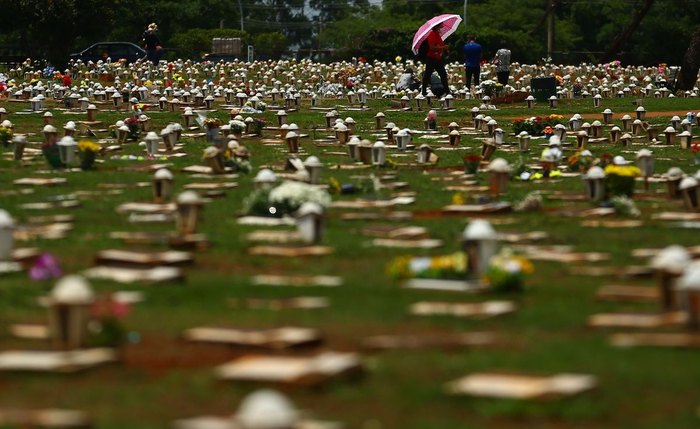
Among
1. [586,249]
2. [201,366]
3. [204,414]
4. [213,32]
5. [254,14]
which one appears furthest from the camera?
[254,14]

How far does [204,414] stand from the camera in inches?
352

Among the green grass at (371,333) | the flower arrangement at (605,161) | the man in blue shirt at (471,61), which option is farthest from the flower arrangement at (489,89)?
the green grass at (371,333)

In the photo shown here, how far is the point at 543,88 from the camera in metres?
43.4

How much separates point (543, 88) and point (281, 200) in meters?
27.3

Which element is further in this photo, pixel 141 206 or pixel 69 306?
pixel 141 206

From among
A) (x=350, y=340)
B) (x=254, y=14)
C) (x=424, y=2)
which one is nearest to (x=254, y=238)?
(x=350, y=340)

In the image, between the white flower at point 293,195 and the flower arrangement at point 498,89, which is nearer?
the white flower at point 293,195

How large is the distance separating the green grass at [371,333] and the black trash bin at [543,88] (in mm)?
25770

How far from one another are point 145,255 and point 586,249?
391 centimetres

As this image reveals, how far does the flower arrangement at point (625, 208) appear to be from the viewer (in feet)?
58.0

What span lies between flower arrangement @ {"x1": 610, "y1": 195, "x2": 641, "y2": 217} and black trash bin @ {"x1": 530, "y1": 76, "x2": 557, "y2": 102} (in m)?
25.4

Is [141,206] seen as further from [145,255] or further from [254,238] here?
[145,255]

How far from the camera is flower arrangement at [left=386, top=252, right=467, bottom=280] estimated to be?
12.9m

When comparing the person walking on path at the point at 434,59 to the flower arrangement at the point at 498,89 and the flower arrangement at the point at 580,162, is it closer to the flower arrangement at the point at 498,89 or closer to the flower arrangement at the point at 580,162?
the flower arrangement at the point at 498,89
